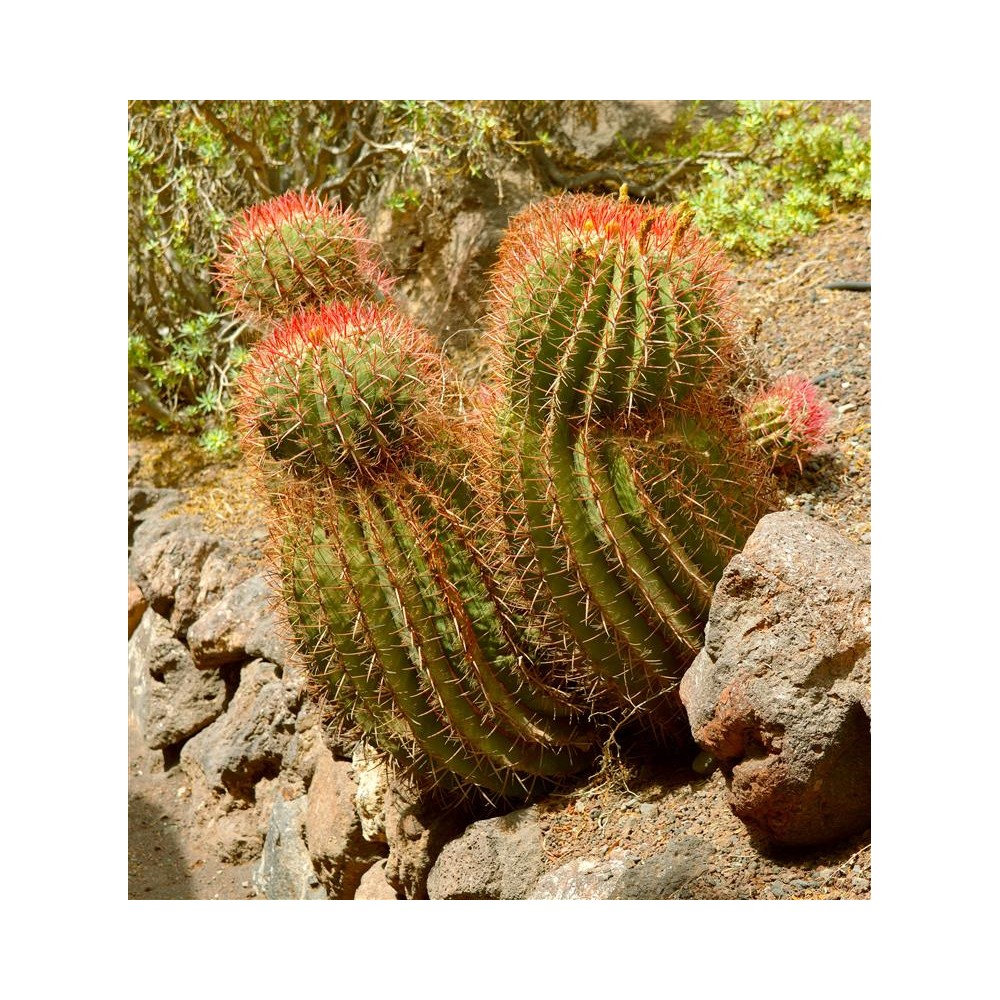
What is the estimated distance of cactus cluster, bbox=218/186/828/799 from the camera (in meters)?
2.37

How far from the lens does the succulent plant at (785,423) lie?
3.04 meters

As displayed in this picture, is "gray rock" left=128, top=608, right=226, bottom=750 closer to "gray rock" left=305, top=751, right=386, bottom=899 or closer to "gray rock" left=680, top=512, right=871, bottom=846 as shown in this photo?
"gray rock" left=305, top=751, right=386, bottom=899

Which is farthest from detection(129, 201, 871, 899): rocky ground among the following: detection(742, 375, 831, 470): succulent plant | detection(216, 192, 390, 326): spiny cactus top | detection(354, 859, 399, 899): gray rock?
detection(216, 192, 390, 326): spiny cactus top

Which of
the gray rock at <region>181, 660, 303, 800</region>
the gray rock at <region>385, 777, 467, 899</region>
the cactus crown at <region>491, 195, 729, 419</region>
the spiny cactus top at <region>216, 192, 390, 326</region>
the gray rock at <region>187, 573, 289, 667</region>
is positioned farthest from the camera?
the gray rock at <region>187, 573, 289, 667</region>

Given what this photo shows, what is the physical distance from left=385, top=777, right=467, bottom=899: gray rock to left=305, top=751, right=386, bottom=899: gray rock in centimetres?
24

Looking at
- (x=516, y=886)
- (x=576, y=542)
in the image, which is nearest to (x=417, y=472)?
(x=576, y=542)

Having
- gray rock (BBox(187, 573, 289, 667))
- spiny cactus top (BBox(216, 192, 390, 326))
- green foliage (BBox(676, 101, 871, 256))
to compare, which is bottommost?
gray rock (BBox(187, 573, 289, 667))

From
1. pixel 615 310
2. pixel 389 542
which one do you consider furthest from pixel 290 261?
pixel 615 310

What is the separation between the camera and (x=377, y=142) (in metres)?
4.49

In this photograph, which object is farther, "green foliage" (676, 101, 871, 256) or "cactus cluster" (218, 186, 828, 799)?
"green foliage" (676, 101, 871, 256)

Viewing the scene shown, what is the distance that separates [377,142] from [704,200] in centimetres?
128

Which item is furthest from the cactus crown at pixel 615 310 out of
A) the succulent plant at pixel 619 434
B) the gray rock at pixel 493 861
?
the gray rock at pixel 493 861

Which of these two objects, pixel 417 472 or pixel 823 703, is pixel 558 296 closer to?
pixel 417 472

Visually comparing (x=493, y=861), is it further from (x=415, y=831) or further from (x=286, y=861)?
(x=286, y=861)
